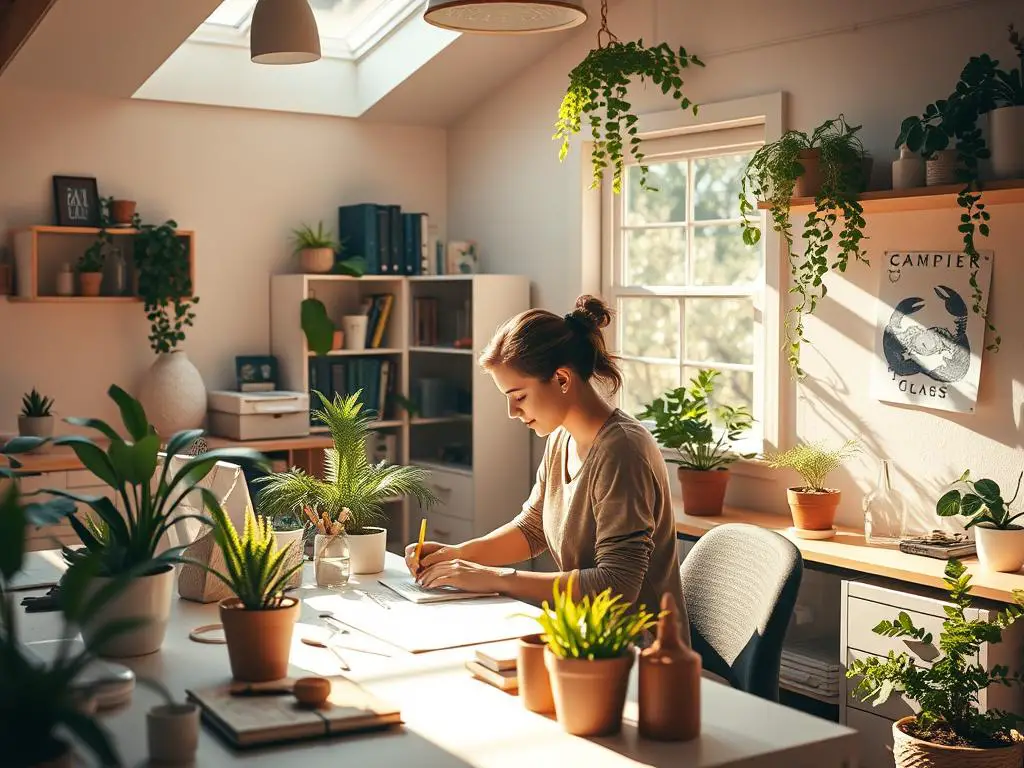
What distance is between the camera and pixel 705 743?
183cm

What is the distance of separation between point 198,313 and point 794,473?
9.05ft

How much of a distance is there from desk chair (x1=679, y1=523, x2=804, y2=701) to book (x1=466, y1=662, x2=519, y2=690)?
744 millimetres

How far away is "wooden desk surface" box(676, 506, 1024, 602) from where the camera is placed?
3.40 m

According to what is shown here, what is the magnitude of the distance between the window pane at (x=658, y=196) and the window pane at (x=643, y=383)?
627mm

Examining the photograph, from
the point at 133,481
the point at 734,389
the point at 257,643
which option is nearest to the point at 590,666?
the point at 257,643

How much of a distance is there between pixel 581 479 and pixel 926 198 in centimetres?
168

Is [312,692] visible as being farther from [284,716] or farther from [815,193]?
[815,193]

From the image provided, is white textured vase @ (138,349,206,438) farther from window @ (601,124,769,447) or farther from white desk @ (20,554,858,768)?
white desk @ (20,554,858,768)

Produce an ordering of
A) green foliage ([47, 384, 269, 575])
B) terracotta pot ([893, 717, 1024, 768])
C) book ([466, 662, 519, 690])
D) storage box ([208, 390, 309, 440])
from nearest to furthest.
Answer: book ([466, 662, 519, 690]), green foliage ([47, 384, 269, 575]), terracotta pot ([893, 717, 1024, 768]), storage box ([208, 390, 309, 440])

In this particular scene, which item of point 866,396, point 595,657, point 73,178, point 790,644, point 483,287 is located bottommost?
point 790,644

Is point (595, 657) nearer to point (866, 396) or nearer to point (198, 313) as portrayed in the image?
point (866, 396)

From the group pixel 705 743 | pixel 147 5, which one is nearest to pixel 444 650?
pixel 705 743

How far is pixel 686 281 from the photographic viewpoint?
5.05 metres

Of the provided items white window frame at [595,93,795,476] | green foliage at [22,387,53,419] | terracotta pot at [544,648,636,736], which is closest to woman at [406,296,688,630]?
terracotta pot at [544,648,636,736]
